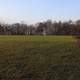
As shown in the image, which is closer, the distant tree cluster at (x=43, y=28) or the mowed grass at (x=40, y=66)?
the mowed grass at (x=40, y=66)

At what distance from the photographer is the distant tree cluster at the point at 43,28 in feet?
307

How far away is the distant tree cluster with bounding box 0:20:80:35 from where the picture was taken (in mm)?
93500

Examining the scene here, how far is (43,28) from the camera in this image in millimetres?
103688

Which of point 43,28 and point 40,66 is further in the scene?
point 43,28

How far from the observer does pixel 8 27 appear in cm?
10519

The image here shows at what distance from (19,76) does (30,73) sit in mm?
823

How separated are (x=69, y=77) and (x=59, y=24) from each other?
89135 millimetres

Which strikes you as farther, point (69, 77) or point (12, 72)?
point (12, 72)

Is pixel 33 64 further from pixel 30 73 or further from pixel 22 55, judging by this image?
pixel 22 55

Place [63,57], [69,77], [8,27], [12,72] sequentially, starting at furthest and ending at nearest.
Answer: [8,27]
[63,57]
[12,72]
[69,77]

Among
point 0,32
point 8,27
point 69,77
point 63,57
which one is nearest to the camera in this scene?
point 69,77

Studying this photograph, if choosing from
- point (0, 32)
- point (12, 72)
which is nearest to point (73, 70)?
point (12, 72)

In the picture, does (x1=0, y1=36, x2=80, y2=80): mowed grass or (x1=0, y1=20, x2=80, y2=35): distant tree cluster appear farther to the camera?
(x1=0, y1=20, x2=80, y2=35): distant tree cluster

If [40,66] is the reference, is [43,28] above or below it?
above
